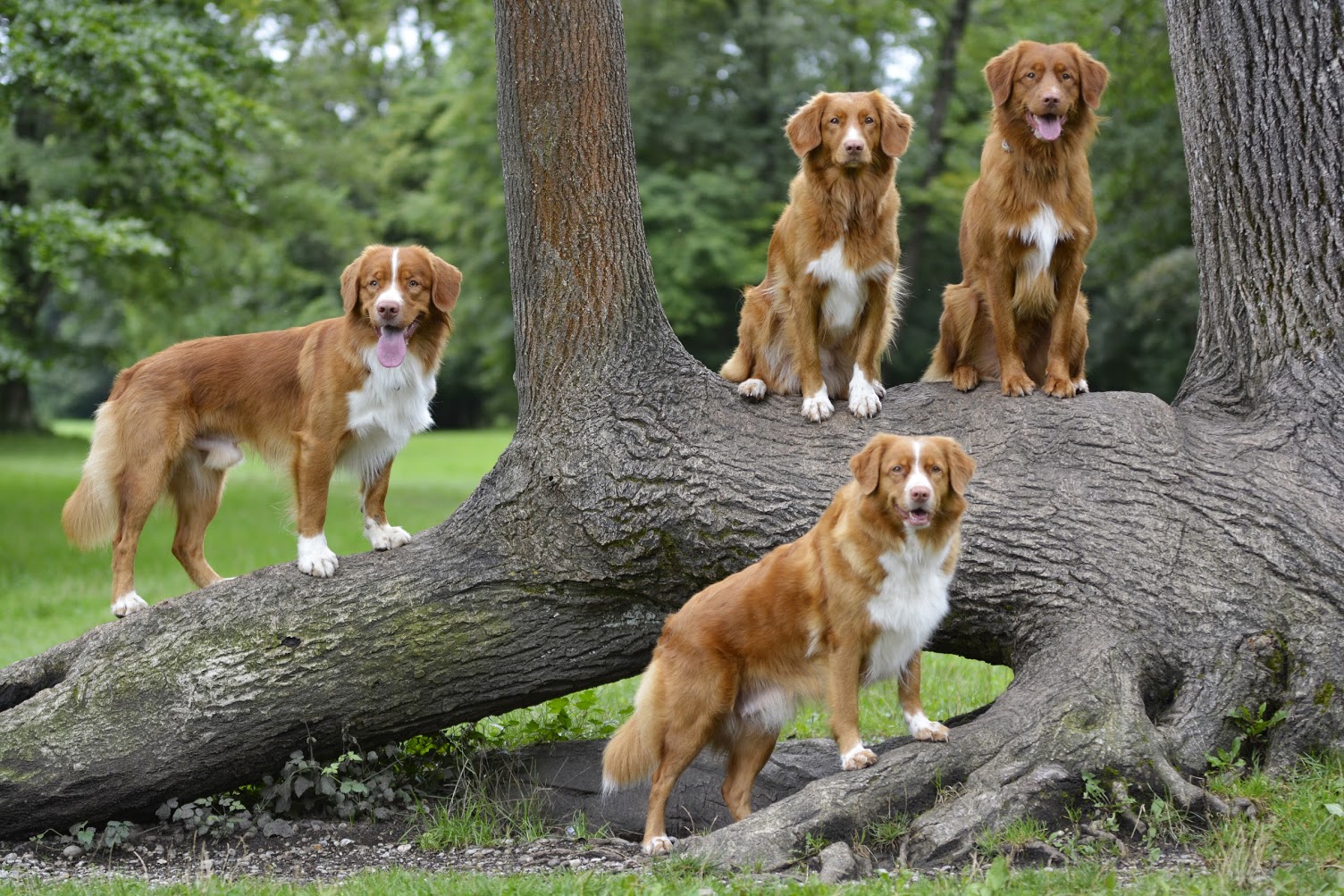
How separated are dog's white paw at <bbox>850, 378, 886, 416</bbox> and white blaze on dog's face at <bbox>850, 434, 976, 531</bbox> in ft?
3.85

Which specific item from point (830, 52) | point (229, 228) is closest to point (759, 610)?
point (229, 228)

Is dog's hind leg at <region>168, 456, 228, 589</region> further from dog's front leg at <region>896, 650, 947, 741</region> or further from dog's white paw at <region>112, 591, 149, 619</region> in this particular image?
dog's front leg at <region>896, 650, 947, 741</region>

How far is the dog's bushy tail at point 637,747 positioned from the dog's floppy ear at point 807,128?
102 inches

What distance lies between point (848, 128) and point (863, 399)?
130cm

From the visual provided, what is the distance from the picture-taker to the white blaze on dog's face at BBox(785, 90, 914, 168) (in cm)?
615

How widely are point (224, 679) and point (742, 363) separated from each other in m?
3.00

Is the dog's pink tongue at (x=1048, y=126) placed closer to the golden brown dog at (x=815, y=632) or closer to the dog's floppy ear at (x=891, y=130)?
the dog's floppy ear at (x=891, y=130)

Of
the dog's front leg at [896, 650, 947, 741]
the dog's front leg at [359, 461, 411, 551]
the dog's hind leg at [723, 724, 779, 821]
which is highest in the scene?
the dog's front leg at [359, 461, 411, 551]

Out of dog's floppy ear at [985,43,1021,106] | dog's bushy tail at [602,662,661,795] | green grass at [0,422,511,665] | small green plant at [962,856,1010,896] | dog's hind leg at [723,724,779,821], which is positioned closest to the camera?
small green plant at [962,856,1010,896]

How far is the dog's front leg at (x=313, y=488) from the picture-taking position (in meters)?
6.26

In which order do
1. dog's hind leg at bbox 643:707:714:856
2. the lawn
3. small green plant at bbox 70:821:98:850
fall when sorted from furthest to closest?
small green plant at bbox 70:821:98:850 → dog's hind leg at bbox 643:707:714:856 → the lawn

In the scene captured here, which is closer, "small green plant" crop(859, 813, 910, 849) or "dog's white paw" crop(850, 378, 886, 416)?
"small green plant" crop(859, 813, 910, 849)

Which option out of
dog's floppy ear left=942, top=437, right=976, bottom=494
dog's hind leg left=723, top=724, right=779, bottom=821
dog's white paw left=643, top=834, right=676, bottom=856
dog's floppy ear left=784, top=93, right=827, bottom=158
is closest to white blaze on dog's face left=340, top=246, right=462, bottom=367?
dog's floppy ear left=784, top=93, right=827, bottom=158

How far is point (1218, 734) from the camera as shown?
17.4 ft
